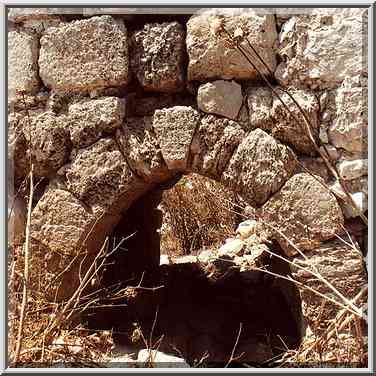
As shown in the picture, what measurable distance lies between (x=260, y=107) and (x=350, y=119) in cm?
45

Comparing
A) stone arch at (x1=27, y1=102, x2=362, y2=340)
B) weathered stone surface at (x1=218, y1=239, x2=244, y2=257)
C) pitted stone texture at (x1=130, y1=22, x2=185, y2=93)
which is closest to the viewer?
stone arch at (x1=27, y1=102, x2=362, y2=340)

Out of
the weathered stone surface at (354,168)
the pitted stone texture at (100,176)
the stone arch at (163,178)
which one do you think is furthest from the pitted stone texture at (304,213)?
the pitted stone texture at (100,176)

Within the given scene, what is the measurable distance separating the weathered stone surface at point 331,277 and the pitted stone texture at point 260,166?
0.39 metres

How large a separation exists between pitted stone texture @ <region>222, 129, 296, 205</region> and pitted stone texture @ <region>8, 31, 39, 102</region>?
1.22 m

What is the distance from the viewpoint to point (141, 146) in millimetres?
3350

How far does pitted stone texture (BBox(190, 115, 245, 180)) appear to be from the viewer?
3215mm

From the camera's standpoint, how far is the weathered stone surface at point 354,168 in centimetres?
303

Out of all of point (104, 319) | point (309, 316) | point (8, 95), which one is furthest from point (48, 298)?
point (309, 316)

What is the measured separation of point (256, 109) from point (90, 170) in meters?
0.96

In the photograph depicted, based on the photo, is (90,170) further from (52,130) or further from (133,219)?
(133,219)

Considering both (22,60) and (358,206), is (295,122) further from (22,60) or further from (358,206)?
(22,60)

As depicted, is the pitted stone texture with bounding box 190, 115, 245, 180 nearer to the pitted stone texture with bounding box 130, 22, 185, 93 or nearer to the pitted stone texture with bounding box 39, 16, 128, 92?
the pitted stone texture with bounding box 130, 22, 185, 93

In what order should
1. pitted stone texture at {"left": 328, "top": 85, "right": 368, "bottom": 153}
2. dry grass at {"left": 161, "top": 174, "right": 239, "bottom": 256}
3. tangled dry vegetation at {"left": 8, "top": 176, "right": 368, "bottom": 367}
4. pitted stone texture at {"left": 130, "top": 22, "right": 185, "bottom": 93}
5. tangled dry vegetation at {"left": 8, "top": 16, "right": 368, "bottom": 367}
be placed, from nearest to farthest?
tangled dry vegetation at {"left": 8, "top": 16, "right": 368, "bottom": 367} → tangled dry vegetation at {"left": 8, "top": 176, "right": 368, "bottom": 367} → pitted stone texture at {"left": 328, "top": 85, "right": 368, "bottom": 153} → pitted stone texture at {"left": 130, "top": 22, "right": 185, "bottom": 93} → dry grass at {"left": 161, "top": 174, "right": 239, "bottom": 256}

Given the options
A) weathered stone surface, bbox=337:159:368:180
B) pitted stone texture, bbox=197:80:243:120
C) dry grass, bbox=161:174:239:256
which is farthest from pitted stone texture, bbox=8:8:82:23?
dry grass, bbox=161:174:239:256
